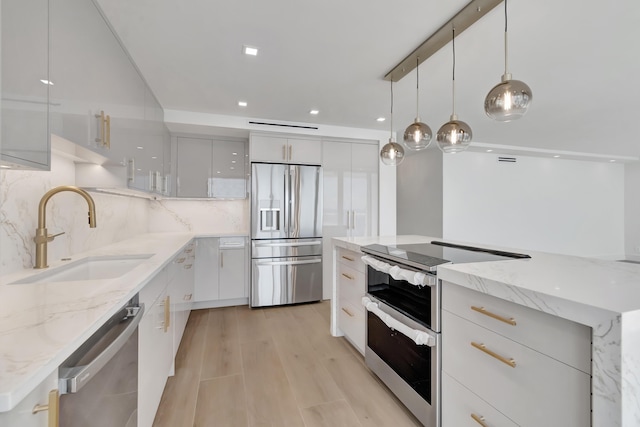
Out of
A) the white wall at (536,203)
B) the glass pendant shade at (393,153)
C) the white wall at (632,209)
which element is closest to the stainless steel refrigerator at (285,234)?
the glass pendant shade at (393,153)

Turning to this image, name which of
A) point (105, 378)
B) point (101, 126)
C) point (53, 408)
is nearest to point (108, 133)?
point (101, 126)

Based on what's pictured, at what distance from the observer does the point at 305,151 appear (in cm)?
385

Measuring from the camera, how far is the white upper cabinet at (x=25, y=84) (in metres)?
0.90

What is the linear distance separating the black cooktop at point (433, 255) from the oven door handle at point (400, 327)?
36 cm

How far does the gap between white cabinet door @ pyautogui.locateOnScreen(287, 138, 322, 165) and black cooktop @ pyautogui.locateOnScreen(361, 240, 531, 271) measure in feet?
6.64

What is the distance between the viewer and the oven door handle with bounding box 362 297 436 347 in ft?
4.84

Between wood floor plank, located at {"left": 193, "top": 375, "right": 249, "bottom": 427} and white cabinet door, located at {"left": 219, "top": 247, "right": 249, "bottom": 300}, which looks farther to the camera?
white cabinet door, located at {"left": 219, "top": 247, "right": 249, "bottom": 300}

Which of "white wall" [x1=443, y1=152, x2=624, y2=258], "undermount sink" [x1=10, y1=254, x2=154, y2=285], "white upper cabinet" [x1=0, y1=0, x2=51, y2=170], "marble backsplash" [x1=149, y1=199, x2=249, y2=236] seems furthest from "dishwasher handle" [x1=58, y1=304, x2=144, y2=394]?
"white wall" [x1=443, y1=152, x2=624, y2=258]

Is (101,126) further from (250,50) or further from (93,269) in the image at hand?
(250,50)

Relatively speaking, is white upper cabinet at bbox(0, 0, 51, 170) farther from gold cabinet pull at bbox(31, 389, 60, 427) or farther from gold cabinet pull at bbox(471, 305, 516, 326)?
gold cabinet pull at bbox(471, 305, 516, 326)

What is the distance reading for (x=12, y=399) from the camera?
493mm

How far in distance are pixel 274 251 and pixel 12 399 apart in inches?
125

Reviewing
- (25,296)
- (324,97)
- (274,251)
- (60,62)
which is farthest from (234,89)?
(25,296)

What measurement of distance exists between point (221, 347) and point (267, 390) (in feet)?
2.69
